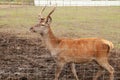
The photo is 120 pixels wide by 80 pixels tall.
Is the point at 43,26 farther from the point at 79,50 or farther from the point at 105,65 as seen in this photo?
the point at 105,65

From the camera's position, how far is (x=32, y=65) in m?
9.93

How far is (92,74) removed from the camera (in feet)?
30.5

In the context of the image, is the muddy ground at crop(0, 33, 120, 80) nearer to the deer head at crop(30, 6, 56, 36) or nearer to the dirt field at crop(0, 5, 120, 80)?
the dirt field at crop(0, 5, 120, 80)

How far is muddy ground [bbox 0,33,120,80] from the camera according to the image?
29.8 feet

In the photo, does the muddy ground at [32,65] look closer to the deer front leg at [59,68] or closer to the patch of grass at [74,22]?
the deer front leg at [59,68]

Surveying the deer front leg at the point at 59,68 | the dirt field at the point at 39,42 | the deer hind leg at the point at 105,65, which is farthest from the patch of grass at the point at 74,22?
the deer front leg at the point at 59,68

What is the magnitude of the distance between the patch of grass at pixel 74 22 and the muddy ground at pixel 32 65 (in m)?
2.40

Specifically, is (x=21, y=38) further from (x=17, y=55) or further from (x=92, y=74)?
(x=92, y=74)

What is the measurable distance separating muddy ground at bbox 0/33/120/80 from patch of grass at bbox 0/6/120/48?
2396 millimetres

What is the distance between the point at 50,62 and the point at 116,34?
5559 millimetres


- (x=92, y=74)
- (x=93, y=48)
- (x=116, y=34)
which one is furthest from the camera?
(x=116, y=34)

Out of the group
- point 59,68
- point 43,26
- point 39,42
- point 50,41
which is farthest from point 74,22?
point 59,68

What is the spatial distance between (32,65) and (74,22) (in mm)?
9298

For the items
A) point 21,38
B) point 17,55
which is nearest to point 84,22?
point 21,38
